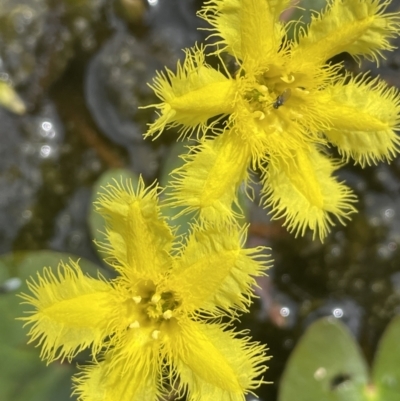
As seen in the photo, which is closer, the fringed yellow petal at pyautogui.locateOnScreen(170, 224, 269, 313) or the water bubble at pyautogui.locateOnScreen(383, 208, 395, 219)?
the fringed yellow petal at pyautogui.locateOnScreen(170, 224, 269, 313)

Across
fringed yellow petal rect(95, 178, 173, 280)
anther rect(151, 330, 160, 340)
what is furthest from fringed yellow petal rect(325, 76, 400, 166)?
anther rect(151, 330, 160, 340)

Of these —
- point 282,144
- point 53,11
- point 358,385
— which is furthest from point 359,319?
point 53,11

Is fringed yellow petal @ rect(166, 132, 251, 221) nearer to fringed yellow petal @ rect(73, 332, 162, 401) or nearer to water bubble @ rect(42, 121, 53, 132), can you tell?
fringed yellow petal @ rect(73, 332, 162, 401)

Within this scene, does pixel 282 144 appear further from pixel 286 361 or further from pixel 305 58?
pixel 286 361

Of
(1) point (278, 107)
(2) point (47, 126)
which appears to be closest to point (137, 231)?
(1) point (278, 107)

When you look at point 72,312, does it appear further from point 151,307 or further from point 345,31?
point 345,31

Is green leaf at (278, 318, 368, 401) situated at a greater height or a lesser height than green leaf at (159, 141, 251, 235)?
lesser

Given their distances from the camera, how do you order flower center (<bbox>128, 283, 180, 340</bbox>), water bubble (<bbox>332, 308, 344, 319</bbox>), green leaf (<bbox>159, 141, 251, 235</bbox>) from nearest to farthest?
flower center (<bbox>128, 283, 180, 340</bbox>) < green leaf (<bbox>159, 141, 251, 235</bbox>) < water bubble (<bbox>332, 308, 344, 319</bbox>)
